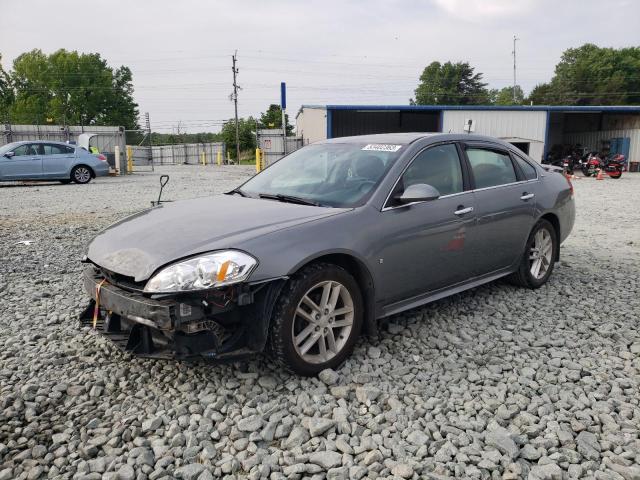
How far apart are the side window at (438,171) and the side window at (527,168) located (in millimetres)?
1018

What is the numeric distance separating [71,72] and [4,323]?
272ft

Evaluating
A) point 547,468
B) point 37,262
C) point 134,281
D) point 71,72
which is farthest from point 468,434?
point 71,72

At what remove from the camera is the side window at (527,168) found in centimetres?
505

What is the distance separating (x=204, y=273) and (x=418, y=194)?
5.17 ft

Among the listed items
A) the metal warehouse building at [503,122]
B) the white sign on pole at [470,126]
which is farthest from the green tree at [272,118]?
the white sign on pole at [470,126]

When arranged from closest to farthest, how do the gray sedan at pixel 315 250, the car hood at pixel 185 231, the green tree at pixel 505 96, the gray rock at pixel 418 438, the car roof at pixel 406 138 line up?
1. the gray rock at pixel 418 438
2. the gray sedan at pixel 315 250
3. the car hood at pixel 185 231
4. the car roof at pixel 406 138
5. the green tree at pixel 505 96

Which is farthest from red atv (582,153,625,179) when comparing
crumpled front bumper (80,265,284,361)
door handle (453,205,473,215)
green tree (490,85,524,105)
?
green tree (490,85,524,105)

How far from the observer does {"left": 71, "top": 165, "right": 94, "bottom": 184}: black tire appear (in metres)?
18.0

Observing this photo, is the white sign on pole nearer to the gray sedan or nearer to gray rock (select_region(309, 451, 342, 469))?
the gray sedan

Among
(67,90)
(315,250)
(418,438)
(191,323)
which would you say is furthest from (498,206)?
(67,90)

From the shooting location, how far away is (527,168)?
511cm

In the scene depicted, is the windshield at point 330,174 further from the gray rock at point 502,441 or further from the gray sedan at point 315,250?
the gray rock at point 502,441

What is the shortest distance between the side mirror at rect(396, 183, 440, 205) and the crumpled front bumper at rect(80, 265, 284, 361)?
115cm

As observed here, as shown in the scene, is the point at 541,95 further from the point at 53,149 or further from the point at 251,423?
the point at 251,423
